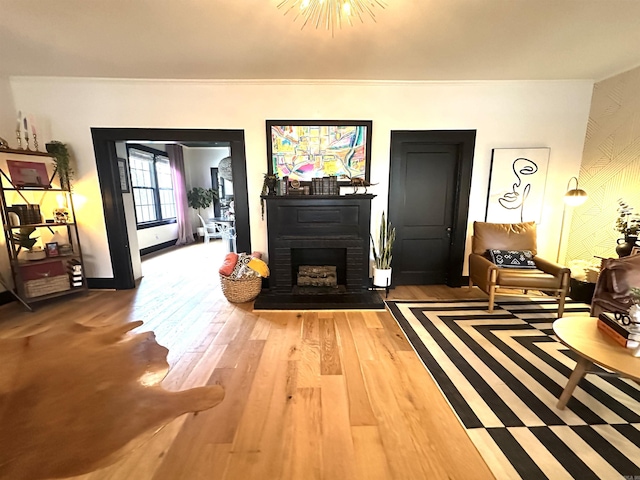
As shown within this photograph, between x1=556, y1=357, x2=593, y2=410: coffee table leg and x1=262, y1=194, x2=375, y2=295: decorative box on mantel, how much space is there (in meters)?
2.11

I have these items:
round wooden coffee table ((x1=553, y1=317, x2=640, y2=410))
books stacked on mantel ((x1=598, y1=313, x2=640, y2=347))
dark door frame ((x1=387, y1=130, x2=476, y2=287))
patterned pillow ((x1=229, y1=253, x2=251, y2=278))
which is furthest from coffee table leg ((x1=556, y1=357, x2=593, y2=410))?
patterned pillow ((x1=229, y1=253, x2=251, y2=278))

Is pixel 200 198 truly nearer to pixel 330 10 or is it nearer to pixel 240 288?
pixel 240 288

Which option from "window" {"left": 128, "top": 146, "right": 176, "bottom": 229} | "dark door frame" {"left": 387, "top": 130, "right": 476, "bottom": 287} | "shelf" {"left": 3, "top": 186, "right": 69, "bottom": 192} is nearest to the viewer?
"shelf" {"left": 3, "top": 186, "right": 69, "bottom": 192}

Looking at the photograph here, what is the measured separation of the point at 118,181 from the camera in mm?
3701

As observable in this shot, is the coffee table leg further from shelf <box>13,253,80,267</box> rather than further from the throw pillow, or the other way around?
shelf <box>13,253,80,267</box>

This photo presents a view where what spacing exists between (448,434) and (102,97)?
4989 millimetres

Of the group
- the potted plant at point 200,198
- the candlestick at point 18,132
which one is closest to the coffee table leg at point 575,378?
the candlestick at point 18,132

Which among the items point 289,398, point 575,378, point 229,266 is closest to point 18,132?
point 229,266

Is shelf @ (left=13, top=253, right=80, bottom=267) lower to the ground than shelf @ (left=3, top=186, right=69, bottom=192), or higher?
lower

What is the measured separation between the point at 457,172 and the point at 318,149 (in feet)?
6.48

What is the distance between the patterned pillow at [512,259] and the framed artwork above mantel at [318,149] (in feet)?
6.37

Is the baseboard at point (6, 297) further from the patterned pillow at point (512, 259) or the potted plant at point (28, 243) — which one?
the patterned pillow at point (512, 259)

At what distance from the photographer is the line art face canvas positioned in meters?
3.58

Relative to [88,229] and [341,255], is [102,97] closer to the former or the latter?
[88,229]
